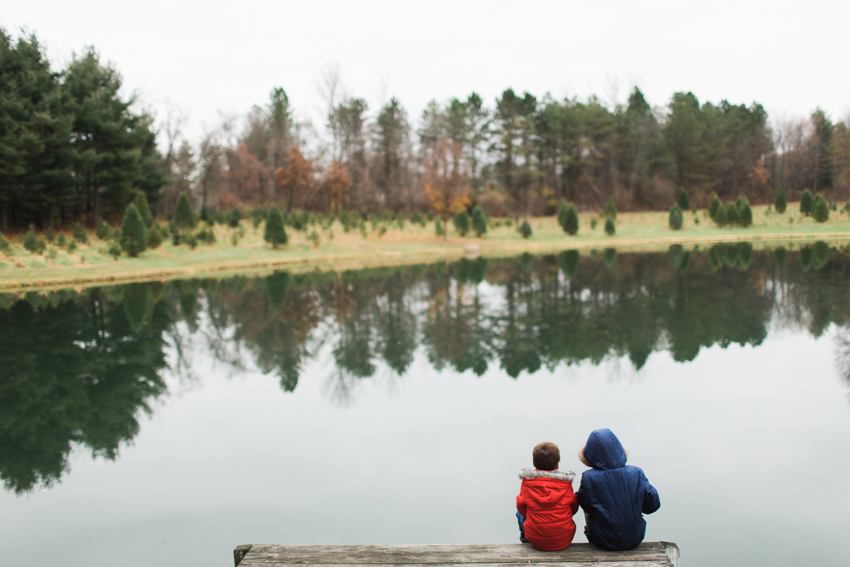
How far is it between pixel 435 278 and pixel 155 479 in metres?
15.8

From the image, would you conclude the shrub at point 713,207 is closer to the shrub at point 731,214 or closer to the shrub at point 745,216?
the shrub at point 731,214

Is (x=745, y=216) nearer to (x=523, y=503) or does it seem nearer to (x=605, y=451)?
(x=605, y=451)

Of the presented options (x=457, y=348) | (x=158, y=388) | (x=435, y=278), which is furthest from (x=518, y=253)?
(x=158, y=388)

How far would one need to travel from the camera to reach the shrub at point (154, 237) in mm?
25344

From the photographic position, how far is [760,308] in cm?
1246

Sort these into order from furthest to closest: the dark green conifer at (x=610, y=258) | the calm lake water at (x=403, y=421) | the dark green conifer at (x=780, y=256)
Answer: the dark green conifer at (x=610, y=258) < the dark green conifer at (x=780, y=256) < the calm lake water at (x=403, y=421)

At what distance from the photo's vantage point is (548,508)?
3.22 metres

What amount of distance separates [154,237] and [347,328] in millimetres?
17359

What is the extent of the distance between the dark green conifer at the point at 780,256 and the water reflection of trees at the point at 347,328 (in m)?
0.42

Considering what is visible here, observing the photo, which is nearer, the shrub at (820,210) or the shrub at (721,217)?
the shrub at (820,210)

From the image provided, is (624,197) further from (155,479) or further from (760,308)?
(155,479)

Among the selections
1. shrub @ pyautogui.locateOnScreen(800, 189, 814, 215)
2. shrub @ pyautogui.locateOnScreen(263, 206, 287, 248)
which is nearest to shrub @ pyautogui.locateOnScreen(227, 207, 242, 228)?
shrub @ pyautogui.locateOnScreen(263, 206, 287, 248)

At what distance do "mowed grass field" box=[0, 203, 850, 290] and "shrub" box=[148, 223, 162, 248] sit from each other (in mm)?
352

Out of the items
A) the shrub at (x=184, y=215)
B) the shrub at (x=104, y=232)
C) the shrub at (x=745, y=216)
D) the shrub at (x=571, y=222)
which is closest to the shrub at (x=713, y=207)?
the shrub at (x=745, y=216)
